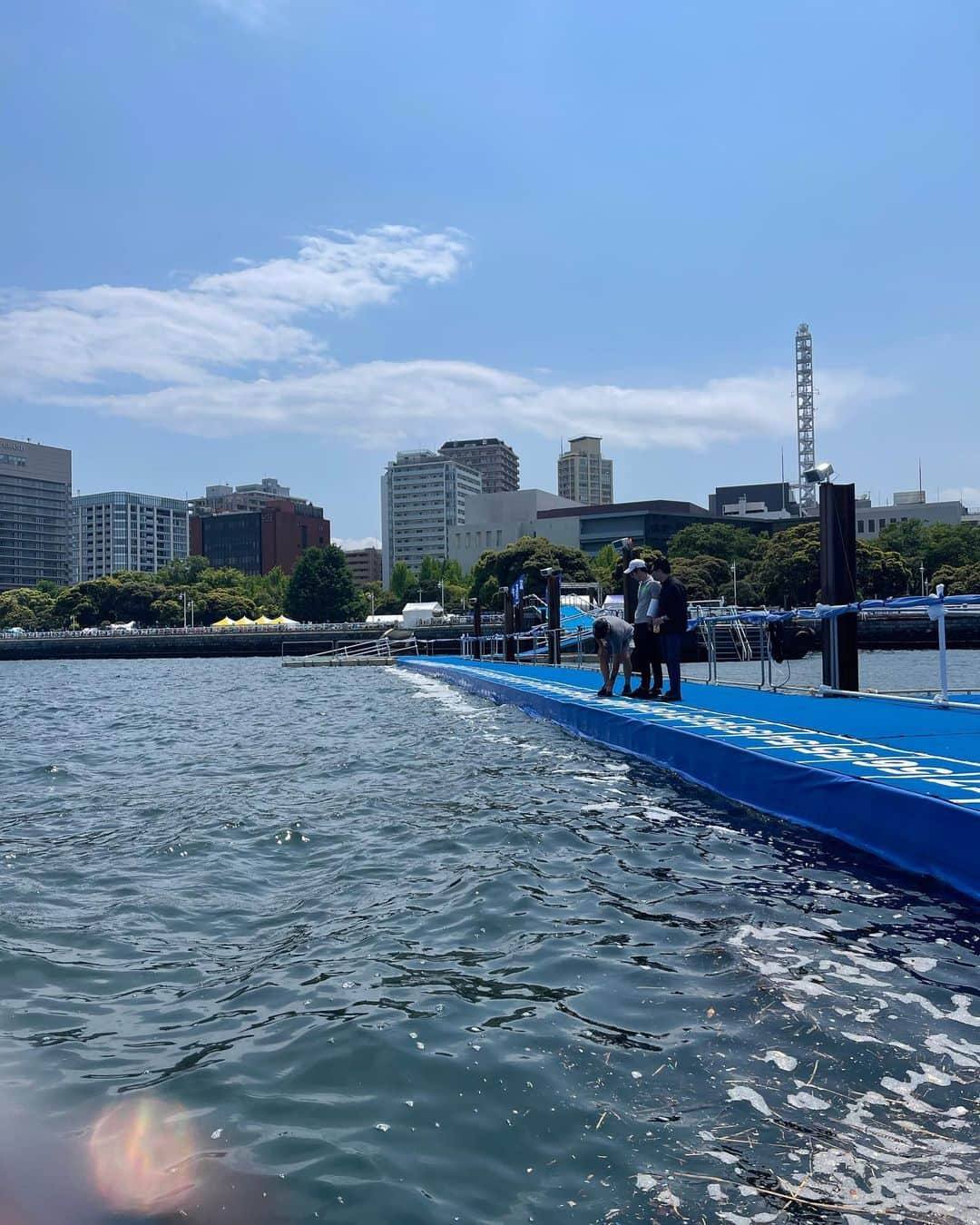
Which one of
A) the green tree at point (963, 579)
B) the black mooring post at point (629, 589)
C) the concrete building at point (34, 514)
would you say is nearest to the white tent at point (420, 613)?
the green tree at point (963, 579)

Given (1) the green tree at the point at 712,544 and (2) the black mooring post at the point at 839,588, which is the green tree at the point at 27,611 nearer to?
(1) the green tree at the point at 712,544

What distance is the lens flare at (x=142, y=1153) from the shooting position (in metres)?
2.46

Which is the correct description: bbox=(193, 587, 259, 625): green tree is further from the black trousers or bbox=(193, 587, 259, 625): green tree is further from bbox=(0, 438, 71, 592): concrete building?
the black trousers

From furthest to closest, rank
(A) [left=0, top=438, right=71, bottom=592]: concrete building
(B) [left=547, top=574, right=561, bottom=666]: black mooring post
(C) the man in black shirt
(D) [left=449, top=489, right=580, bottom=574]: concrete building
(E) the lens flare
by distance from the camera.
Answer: (A) [left=0, top=438, right=71, bottom=592]: concrete building, (D) [left=449, top=489, right=580, bottom=574]: concrete building, (B) [left=547, top=574, right=561, bottom=666]: black mooring post, (C) the man in black shirt, (E) the lens flare

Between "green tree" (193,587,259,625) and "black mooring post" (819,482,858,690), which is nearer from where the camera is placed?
"black mooring post" (819,482,858,690)

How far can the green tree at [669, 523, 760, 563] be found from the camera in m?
112

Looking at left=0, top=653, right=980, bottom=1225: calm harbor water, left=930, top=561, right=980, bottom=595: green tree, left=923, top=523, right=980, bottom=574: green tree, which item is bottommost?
left=0, top=653, right=980, bottom=1225: calm harbor water

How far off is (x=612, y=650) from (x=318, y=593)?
103429 millimetres

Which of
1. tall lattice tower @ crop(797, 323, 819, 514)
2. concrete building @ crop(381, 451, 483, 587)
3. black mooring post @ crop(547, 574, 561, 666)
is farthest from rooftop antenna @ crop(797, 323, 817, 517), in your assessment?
black mooring post @ crop(547, 574, 561, 666)

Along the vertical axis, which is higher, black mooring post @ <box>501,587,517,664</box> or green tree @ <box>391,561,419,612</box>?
green tree @ <box>391,561,419,612</box>

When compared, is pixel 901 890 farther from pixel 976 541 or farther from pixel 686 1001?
pixel 976 541

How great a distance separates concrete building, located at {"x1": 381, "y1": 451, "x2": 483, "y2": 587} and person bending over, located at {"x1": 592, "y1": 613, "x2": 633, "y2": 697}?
171 m

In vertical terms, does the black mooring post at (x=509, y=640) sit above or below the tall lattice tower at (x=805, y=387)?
below

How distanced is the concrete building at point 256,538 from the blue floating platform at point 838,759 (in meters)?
176
